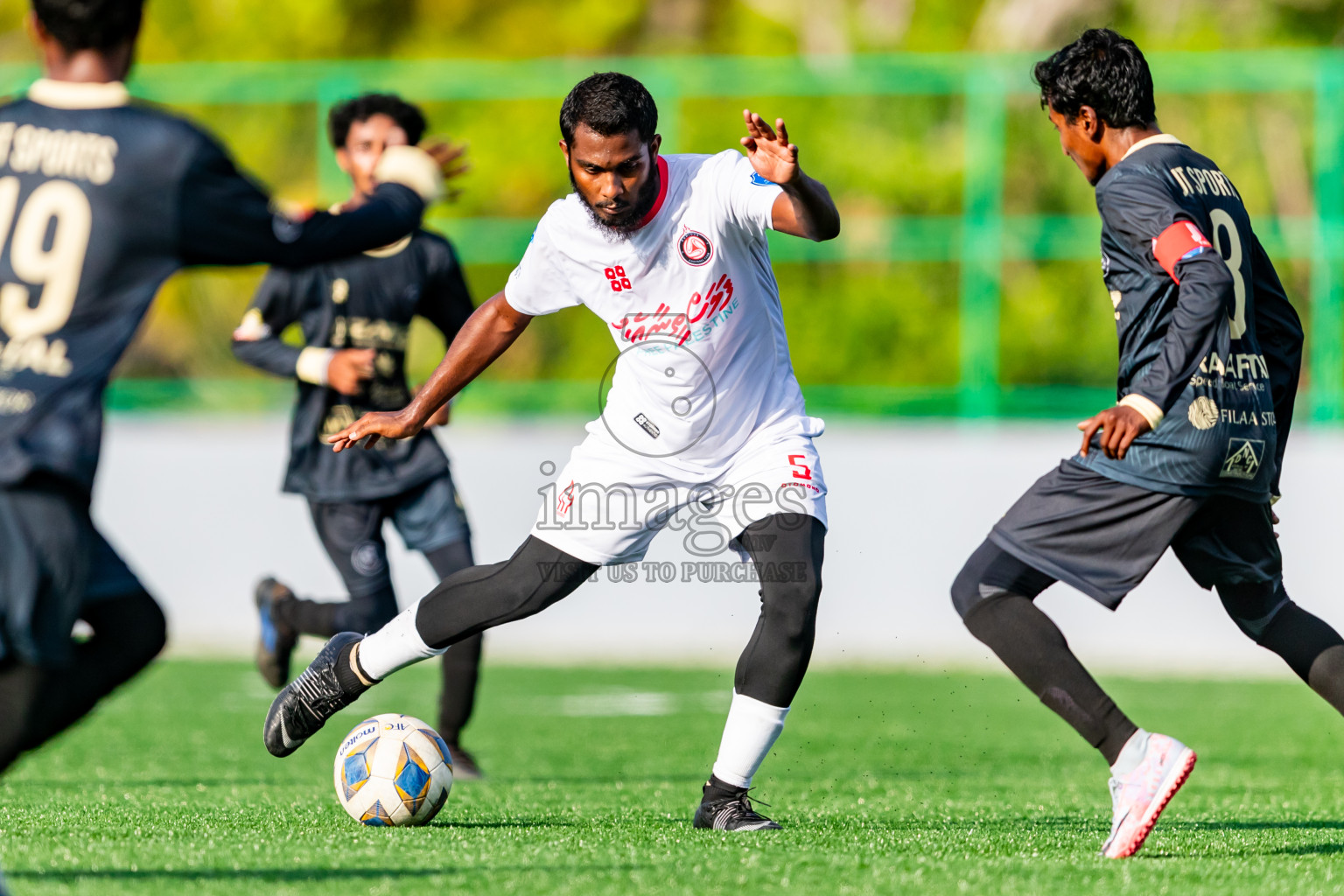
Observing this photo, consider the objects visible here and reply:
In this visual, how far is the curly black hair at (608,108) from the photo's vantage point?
487cm

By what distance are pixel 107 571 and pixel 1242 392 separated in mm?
3022

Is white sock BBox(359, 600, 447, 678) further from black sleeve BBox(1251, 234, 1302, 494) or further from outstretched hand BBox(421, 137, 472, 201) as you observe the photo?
black sleeve BBox(1251, 234, 1302, 494)

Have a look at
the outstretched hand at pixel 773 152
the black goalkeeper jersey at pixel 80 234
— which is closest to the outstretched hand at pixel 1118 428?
the outstretched hand at pixel 773 152

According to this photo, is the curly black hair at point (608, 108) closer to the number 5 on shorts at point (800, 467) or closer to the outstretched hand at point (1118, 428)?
the number 5 on shorts at point (800, 467)

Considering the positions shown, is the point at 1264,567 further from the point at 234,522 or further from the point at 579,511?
the point at 234,522

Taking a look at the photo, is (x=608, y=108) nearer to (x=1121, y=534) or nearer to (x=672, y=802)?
(x=1121, y=534)

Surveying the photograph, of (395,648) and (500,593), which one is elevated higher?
(500,593)

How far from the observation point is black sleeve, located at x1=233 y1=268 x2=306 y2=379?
6.98 m

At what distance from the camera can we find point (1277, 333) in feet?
16.1

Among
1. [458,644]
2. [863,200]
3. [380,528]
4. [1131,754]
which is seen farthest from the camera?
[863,200]

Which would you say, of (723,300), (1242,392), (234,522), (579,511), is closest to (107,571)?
(579,511)

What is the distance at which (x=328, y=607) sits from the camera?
7035 millimetres

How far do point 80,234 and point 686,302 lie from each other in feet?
6.55

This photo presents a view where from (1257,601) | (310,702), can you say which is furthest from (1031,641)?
(310,702)
